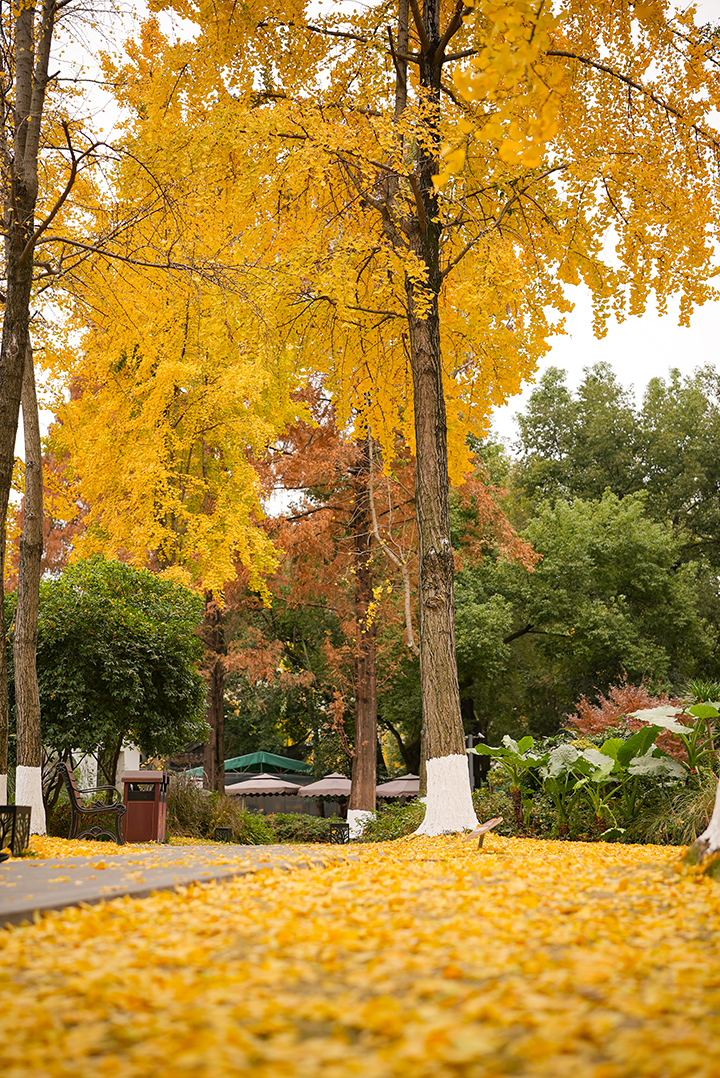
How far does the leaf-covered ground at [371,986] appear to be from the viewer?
1.79 m

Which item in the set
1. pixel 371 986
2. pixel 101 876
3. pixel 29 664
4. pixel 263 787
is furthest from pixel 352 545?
pixel 371 986

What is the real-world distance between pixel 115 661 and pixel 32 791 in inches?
108

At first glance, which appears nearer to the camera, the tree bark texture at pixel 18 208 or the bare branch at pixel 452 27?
the tree bark texture at pixel 18 208

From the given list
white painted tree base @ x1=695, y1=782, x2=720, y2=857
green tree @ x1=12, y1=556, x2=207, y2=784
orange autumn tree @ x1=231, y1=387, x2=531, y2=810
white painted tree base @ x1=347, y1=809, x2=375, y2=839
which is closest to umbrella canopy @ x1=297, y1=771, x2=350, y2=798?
orange autumn tree @ x1=231, y1=387, x2=531, y2=810

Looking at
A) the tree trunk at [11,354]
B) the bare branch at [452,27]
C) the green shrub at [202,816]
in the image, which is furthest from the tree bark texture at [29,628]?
the bare branch at [452,27]

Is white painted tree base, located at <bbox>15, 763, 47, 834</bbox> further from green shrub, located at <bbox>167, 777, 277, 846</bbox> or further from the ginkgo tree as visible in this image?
the ginkgo tree

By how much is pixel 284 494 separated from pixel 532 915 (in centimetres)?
1568

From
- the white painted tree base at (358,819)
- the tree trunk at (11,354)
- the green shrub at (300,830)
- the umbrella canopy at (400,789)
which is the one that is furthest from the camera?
the umbrella canopy at (400,789)

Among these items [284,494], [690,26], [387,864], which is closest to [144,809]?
[387,864]

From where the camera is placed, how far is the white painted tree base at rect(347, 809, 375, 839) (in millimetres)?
13594

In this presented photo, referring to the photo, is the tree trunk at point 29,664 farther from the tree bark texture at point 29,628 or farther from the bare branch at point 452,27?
the bare branch at point 452,27

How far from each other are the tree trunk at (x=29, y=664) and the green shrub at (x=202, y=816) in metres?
4.45

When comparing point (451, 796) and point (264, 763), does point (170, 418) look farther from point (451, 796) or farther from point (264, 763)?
point (264, 763)

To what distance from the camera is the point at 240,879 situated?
14.3 ft
